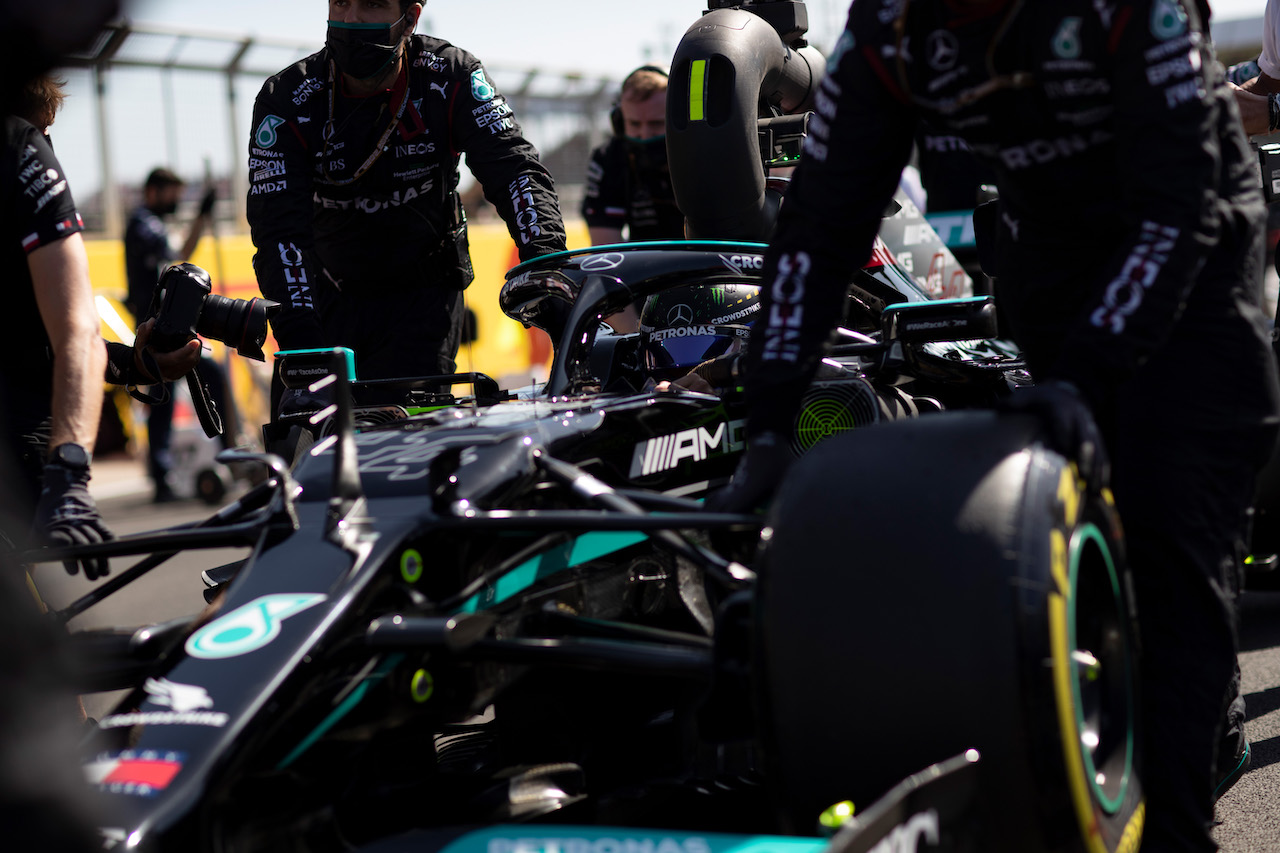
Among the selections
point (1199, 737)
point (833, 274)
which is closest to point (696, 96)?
point (833, 274)

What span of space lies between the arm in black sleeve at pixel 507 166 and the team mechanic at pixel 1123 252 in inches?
74.8

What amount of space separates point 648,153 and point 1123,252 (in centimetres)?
466

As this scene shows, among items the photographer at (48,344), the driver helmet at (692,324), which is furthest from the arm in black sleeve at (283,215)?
the driver helmet at (692,324)

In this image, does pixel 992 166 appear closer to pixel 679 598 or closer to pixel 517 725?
pixel 679 598

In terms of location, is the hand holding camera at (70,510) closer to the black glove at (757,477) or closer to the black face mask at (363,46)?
the black glove at (757,477)

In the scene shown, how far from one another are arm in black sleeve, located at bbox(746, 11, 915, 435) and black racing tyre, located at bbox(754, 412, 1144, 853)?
1.51ft

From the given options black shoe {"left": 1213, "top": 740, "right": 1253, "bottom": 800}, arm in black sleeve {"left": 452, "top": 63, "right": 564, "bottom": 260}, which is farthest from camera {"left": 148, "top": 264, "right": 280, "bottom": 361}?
black shoe {"left": 1213, "top": 740, "right": 1253, "bottom": 800}

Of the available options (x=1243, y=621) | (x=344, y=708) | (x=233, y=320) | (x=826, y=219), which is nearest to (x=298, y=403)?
(x=233, y=320)

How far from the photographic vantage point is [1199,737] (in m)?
2.14

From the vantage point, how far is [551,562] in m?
2.34

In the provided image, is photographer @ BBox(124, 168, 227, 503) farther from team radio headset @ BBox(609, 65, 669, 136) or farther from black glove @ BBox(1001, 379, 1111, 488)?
black glove @ BBox(1001, 379, 1111, 488)

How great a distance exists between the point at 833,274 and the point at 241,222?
434 inches

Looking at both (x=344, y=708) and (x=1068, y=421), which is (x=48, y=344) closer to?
(x=344, y=708)

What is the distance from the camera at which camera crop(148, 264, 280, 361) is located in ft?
9.56
